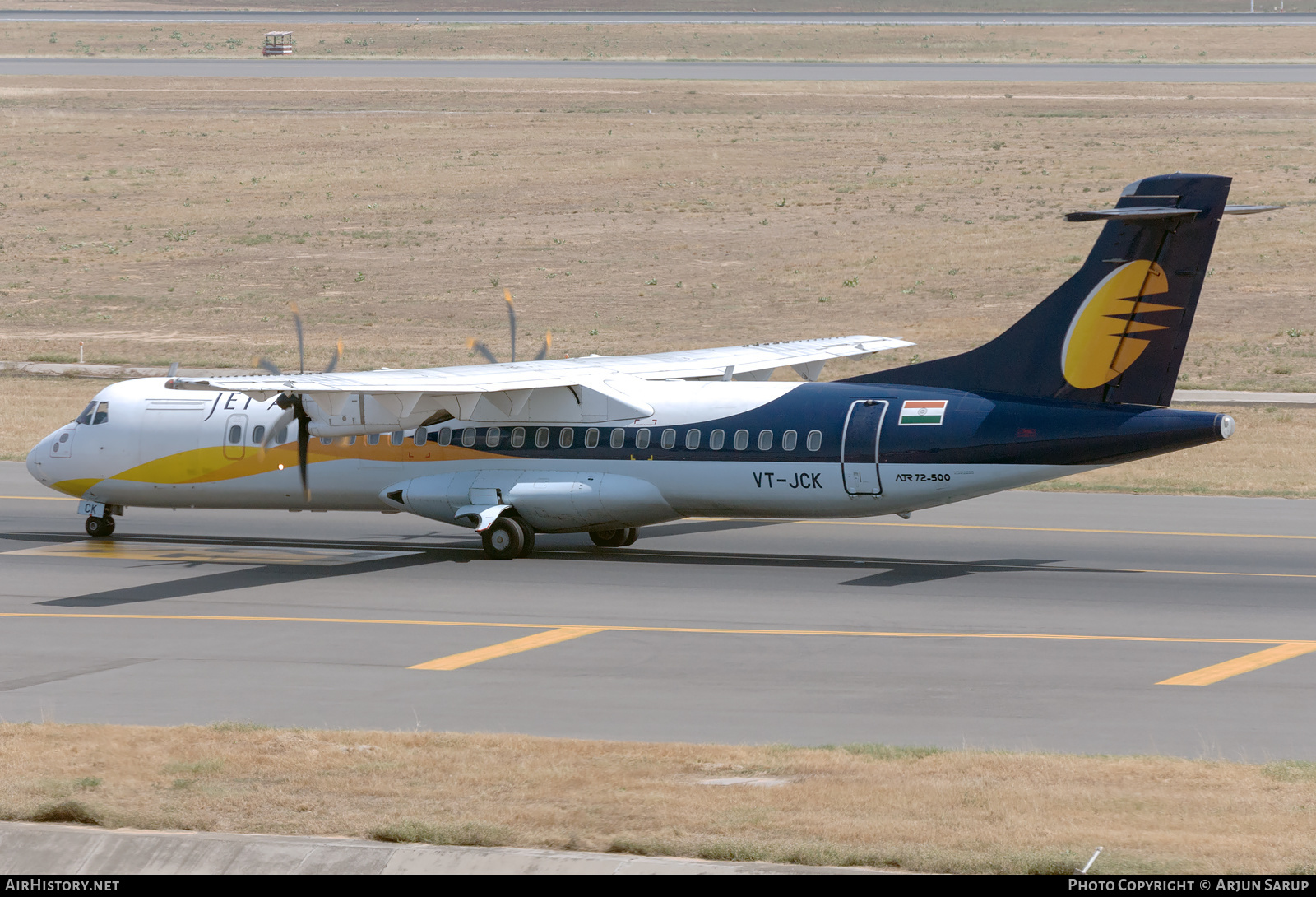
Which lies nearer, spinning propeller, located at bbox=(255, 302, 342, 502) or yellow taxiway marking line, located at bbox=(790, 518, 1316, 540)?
spinning propeller, located at bbox=(255, 302, 342, 502)

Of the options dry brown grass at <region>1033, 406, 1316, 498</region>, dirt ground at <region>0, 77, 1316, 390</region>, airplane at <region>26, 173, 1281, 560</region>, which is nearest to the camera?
airplane at <region>26, 173, 1281, 560</region>

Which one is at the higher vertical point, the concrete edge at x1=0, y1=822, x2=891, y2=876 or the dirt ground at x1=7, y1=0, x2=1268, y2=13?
the dirt ground at x1=7, y1=0, x2=1268, y2=13

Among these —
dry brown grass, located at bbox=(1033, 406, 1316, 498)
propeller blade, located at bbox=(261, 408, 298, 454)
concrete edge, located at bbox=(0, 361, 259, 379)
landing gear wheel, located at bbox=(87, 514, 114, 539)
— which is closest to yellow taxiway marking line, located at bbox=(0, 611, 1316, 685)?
propeller blade, located at bbox=(261, 408, 298, 454)

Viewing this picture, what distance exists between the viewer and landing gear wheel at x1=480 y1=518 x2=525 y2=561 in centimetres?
2714

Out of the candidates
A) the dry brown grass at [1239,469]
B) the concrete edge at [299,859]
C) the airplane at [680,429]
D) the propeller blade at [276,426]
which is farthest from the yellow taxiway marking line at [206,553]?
the concrete edge at [299,859]

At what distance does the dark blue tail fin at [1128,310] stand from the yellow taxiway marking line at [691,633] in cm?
486

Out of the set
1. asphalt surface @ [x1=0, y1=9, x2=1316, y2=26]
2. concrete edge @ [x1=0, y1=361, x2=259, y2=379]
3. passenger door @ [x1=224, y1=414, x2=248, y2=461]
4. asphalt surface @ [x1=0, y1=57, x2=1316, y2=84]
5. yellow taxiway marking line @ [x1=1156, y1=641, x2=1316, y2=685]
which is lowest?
yellow taxiway marking line @ [x1=1156, y1=641, x2=1316, y2=685]

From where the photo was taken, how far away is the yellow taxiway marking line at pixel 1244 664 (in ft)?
60.4

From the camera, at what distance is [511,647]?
20609mm

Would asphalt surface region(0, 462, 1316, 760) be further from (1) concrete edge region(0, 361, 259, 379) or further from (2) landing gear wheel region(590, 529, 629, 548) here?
(1) concrete edge region(0, 361, 259, 379)

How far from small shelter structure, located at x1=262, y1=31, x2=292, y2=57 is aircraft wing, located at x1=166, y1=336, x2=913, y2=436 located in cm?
9070

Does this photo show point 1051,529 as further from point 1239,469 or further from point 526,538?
point 526,538

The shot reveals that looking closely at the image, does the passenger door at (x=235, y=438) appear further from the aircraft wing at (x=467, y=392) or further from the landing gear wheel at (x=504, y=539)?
the landing gear wheel at (x=504, y=539)

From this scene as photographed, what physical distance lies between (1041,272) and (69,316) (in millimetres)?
38854
